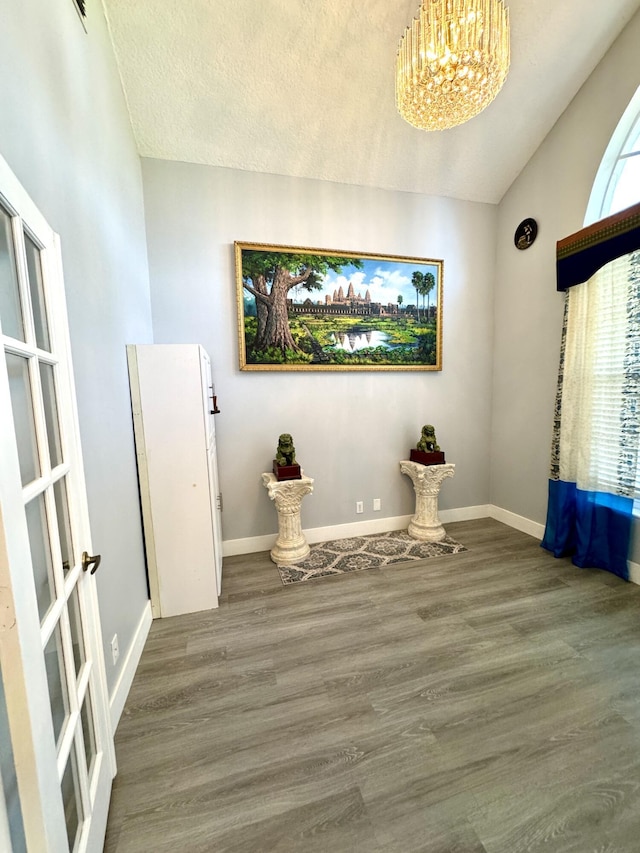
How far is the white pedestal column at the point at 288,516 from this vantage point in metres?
2.59

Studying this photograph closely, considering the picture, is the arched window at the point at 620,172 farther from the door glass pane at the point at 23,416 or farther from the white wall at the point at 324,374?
the door glass pane at the point at 23,416

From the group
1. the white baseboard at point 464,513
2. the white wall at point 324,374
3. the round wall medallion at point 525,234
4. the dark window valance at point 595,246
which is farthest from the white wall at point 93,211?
the round wall medallion at point 525,234

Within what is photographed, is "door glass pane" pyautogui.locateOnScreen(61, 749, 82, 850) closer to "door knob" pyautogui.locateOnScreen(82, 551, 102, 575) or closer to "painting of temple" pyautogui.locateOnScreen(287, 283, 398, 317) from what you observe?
"door knob" pyautogui.locateOnScreen(82, 551, 102, 575)

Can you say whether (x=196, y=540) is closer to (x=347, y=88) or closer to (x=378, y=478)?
(x=378, y=478)

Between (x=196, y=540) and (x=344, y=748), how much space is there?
4.33ft

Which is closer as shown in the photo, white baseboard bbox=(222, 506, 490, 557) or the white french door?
the white french door

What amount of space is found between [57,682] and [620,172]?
4.15 m

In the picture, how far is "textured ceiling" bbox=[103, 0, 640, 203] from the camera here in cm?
193

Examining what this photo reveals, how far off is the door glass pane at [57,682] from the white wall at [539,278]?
134 inches

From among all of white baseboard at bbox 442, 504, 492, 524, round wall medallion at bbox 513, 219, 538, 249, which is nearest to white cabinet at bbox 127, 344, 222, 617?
white baseboard at bbox 442, 504, 492, 524

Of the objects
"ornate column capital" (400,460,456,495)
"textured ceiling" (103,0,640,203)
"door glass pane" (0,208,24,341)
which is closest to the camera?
"door glass pane" (0,208,24,341)

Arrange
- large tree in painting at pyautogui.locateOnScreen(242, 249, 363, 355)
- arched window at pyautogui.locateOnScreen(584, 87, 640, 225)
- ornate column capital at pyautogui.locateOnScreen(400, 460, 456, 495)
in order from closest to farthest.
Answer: arched window at pyautogui.locateOnScreen(584, 87, 640, 225)
large tree in painting at pyautogui.locateOnScreen(242, 249, 363, 355)
ornate column capital at pyautogui.locateOnScreen(400, 460, 456, 495)

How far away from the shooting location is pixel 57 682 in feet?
2.87

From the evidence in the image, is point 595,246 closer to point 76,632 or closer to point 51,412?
point 51,412
